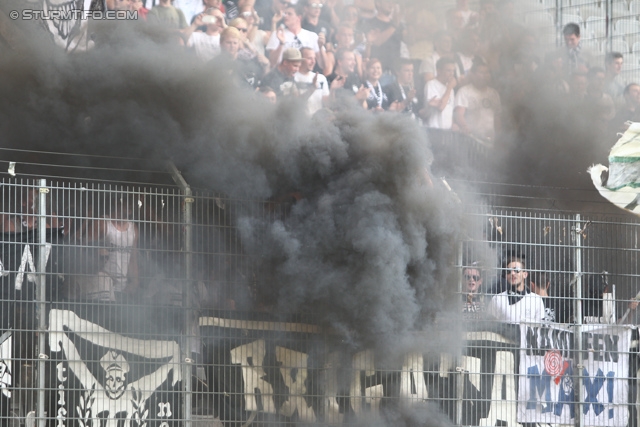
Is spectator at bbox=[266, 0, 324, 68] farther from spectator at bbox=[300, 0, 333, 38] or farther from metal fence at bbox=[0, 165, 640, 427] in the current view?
metal fence at bbox=[0, 165, 640, 427]

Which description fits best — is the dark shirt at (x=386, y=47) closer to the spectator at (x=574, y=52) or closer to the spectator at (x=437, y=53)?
the spectator at (x=437, y=53)

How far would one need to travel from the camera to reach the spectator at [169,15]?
1238 cm

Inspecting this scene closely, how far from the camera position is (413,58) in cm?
1452

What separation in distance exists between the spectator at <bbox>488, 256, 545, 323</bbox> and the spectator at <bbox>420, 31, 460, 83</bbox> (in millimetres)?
4262

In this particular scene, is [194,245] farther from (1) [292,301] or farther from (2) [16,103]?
(2) [16,103]

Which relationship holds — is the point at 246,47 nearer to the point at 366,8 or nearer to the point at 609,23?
the point at 366,8

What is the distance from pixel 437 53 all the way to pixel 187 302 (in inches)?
277

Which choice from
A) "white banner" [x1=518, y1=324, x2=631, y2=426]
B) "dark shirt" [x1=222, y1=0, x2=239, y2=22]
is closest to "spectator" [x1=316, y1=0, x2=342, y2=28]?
"dark shirt" [x1=222, y1=0, x2=239, y2=22]

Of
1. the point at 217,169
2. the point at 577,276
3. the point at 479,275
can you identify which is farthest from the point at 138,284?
the point at 577,276

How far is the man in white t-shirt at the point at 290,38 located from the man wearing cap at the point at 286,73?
0.08 metres

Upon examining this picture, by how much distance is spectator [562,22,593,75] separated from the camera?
15.3 m

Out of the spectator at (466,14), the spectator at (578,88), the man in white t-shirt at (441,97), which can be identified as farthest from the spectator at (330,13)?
the spectator at (578,88)

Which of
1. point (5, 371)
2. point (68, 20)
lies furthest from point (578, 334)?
point (68, 20)

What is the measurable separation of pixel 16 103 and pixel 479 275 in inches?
238
